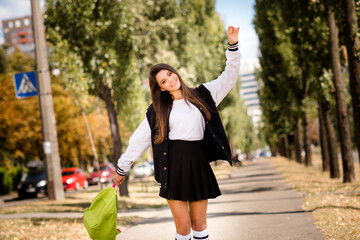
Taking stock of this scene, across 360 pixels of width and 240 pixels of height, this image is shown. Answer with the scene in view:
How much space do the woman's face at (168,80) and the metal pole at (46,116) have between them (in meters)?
12.4

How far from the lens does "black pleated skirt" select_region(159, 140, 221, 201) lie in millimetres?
3953

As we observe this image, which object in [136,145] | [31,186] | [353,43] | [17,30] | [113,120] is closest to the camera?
[136,145]

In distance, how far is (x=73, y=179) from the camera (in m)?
27.5

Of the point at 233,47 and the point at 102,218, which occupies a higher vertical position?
the point at 233,47

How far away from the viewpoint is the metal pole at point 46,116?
15781 mm

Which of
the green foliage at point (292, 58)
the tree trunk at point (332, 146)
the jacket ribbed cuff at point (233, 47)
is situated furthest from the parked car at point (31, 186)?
the jacket ribbed cuff at point (233, 47)

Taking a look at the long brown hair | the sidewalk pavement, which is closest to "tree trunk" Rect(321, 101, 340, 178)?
the sidewalk pavement

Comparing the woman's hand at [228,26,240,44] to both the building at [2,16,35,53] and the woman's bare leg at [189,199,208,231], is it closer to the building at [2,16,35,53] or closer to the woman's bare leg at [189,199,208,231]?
the woman's bare leg at [189,199,208,231]

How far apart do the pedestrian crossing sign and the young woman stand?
12.5m

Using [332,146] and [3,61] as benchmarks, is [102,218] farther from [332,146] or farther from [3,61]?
[3,61]

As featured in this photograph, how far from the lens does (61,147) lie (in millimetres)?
34562

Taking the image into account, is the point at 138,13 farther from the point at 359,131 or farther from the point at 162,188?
the point at 162,188

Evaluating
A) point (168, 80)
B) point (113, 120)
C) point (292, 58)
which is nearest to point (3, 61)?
point (292, 58)

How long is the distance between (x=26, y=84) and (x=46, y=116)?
4.33ft
